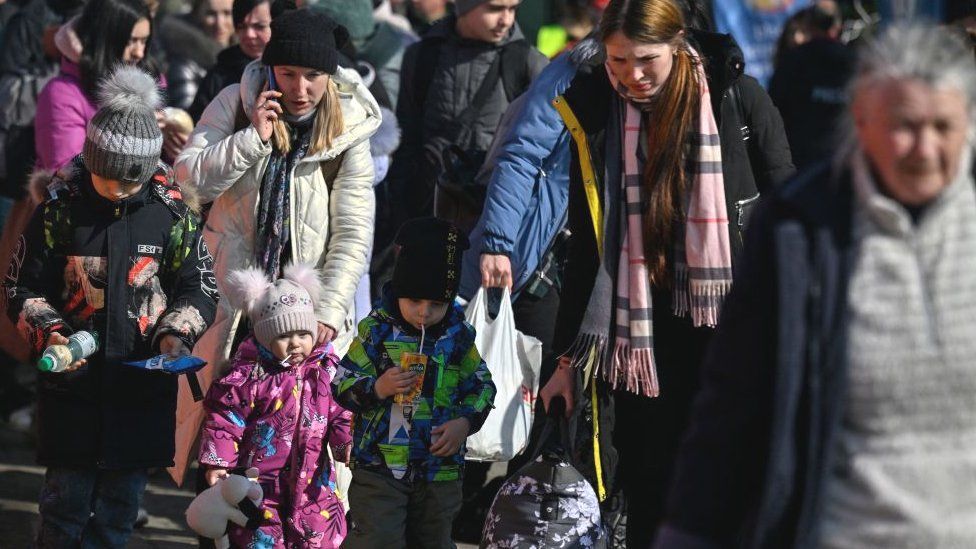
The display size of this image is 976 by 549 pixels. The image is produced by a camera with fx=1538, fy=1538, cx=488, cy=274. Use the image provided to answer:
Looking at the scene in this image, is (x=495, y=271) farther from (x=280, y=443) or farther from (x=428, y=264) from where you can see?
(x=280, y=443)

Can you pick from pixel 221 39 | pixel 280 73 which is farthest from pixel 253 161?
pixel 221 39

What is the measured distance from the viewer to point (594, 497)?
4.93 m

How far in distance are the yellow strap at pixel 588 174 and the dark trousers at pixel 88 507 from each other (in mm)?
1873

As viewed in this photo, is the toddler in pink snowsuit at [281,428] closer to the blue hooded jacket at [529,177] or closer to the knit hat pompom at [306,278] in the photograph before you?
the knit hat pompom at [306,278]

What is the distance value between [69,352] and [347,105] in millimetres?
1557

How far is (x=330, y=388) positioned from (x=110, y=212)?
963 mm

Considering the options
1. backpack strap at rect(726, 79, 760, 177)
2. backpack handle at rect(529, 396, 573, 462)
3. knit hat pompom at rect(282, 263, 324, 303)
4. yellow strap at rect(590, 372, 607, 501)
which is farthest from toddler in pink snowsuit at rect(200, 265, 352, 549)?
backpack strap at rect(726, 79, 760, 177)

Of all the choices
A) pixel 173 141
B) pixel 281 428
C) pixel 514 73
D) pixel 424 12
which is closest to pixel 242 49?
pixel 173 141

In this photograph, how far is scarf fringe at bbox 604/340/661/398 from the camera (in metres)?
4.71

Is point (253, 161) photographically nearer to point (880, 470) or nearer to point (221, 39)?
point (880, 470)

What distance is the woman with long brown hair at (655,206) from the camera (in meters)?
4.66

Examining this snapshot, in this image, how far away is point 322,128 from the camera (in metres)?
5.82

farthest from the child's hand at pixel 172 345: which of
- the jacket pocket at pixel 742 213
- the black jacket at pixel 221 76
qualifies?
the black jacket at pixel 221 76

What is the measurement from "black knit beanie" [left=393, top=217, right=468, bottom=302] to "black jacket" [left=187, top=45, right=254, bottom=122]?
231 centimetres
